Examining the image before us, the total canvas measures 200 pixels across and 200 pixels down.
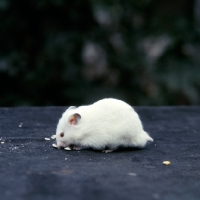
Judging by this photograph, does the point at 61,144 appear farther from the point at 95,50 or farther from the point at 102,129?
the point at 95,50

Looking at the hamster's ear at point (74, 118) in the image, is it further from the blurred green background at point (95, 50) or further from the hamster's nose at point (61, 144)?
the blurred green background at point (95, 50)

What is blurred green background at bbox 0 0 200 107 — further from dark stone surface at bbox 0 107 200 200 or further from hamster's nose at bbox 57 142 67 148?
hamster's nose at bbox 57 142 67 148

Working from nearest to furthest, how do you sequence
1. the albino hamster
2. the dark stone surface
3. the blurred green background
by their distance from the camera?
the dark stone surface
the albino hamster
the blurred green background

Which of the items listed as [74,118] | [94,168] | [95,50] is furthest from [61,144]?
[95,50]

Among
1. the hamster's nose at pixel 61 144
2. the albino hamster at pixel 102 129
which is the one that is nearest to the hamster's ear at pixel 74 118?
the albino hamster at pixel 102 129

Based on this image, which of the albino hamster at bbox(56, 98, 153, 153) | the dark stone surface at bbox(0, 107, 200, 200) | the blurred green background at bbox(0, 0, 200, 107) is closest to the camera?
the dark stone surface at bbox(0, 107, 200, 200)

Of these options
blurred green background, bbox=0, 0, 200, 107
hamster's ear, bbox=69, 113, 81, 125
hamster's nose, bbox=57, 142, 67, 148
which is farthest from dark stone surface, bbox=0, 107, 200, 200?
blurred green background, bbox=0, 0, 200, 107

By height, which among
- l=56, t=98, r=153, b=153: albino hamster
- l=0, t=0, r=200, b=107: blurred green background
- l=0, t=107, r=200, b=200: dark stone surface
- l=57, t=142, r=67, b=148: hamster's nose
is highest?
l=0, t=0, r=200, b=107: blurred green background
